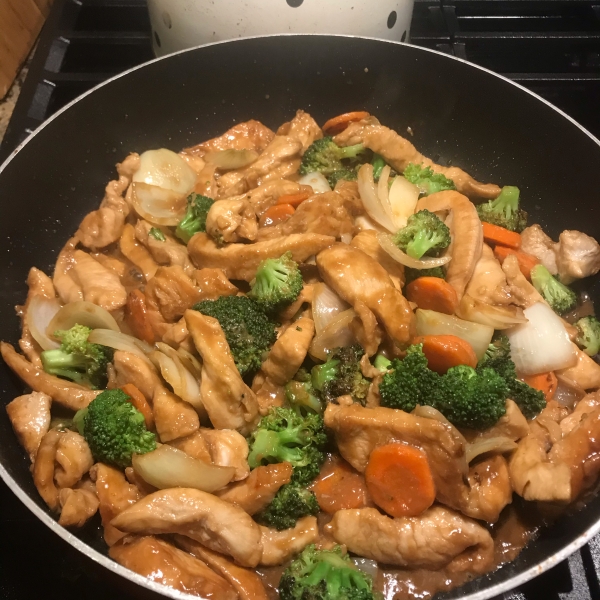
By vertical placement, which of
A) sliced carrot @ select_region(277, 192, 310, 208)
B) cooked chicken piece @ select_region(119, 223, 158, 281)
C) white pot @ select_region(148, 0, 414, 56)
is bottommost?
cooked chicken piece @ select_region(119, 223, 158, 281)

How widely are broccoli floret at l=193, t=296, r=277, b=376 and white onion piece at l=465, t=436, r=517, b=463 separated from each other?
0.81 metres

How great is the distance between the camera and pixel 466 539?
5.66 ft

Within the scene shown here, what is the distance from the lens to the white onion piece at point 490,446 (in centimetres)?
183

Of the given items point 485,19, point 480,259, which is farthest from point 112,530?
point 485,19

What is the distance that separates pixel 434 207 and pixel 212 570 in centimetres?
172

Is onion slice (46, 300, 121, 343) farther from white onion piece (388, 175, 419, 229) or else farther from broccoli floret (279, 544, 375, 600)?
white onion piece (388, 175, 419, 229)

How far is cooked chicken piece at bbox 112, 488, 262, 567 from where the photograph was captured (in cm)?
170

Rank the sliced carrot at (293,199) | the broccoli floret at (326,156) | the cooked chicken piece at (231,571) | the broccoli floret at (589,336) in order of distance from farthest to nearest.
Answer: the broccoli floret at (326,156)
the sliced carrot at (293,199)
the broccoli floret at (589,336)
the cooked chicken piece at (231,571)

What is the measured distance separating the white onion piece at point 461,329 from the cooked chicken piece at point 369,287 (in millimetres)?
68

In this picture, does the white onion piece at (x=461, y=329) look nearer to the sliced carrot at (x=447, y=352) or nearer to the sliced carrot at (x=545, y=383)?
the sliced carrot at (x=447, y=352)

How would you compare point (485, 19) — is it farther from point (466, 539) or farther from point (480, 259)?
point (466, 539)

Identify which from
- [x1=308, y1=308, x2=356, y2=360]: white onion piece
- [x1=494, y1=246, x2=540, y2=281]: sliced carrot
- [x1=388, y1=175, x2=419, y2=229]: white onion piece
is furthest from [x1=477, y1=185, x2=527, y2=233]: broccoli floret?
[x1=308, y1=308, x2=356, y2=360]: white onion piece

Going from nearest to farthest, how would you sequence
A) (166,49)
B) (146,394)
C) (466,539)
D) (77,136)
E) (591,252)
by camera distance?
(466,539) < (146,394) < (591,252) < (77,136) < (166,49)

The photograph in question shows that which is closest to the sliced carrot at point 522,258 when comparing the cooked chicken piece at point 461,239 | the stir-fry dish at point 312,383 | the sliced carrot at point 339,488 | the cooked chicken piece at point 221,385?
the stir-fry dish at point 312,383
